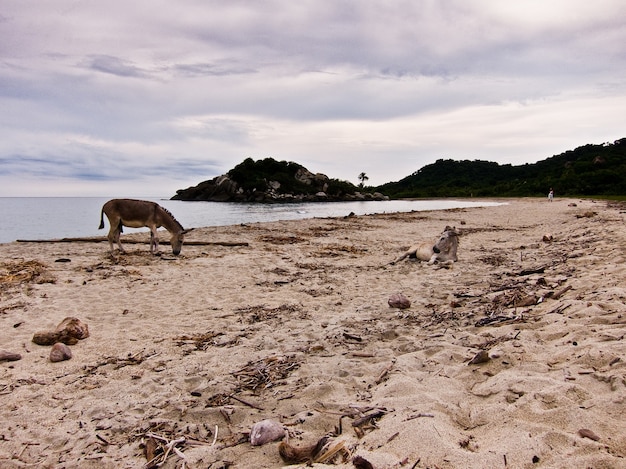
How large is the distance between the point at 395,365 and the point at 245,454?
1.94 meters

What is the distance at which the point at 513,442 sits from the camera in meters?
2.43

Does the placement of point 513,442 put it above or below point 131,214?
below

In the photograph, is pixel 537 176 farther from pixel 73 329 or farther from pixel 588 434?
pixel 73 329

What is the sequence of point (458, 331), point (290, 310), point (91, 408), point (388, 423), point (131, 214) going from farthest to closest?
1. point (131, 214)
2. point (290, 310)
3. point (458, 331)
4. point (91, 408)
5. point (388, 423)

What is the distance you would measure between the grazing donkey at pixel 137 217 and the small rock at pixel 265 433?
10855 mm

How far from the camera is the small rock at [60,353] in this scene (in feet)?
15.4

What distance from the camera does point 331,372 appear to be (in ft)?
13.5

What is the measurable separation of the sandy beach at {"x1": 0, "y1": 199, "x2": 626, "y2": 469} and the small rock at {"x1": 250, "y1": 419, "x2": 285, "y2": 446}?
38 mm

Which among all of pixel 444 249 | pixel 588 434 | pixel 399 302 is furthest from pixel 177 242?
pixel 588 434

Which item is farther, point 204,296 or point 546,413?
point 204,296

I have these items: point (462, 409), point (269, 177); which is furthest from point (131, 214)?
point (269, 177)

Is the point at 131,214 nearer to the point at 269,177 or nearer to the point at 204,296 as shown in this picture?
the point at 204,296

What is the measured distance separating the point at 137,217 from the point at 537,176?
10098cm

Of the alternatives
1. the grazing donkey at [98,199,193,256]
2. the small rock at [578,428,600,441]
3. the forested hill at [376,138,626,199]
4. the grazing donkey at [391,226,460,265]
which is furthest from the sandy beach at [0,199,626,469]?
the forested hill at [376,138,626,199]
